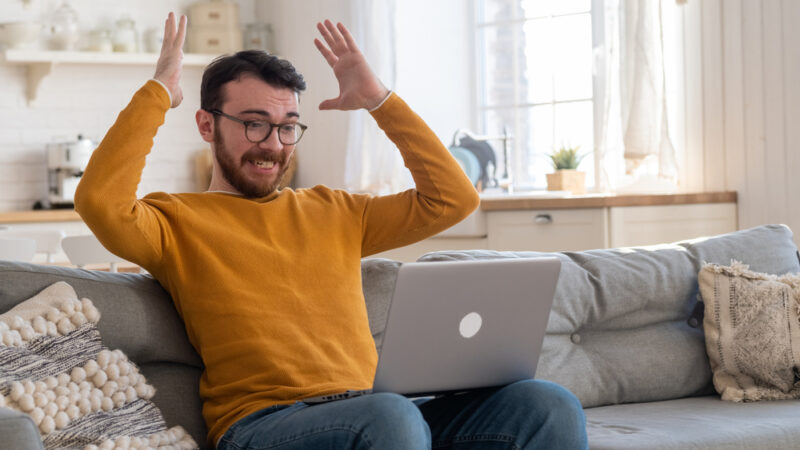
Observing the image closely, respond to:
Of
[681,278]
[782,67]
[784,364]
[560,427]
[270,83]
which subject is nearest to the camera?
[560,427]

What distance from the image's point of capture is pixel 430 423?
70.2 inches

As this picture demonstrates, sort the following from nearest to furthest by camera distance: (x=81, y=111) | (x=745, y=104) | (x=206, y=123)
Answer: (x=206, y=123) → (x=745, y=104) → (x=81, y=111)

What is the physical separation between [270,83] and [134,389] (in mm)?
630

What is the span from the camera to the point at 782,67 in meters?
3.77

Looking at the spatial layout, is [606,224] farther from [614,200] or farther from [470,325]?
[470,325]

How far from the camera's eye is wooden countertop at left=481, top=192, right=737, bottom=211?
12.6 ft

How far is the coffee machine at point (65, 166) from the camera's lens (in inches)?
204

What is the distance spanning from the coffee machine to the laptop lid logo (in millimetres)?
3901

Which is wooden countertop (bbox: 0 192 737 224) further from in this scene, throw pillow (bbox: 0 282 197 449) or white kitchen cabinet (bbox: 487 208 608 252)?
throw pillow (bbox: 0 282 197 449)

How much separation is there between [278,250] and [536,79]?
3.43m

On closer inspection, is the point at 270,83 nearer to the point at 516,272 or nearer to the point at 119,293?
the point at 119,293

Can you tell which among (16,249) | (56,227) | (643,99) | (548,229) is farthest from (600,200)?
(56,227)

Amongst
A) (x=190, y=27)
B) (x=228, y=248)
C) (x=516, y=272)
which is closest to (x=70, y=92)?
(x=190, y=27)

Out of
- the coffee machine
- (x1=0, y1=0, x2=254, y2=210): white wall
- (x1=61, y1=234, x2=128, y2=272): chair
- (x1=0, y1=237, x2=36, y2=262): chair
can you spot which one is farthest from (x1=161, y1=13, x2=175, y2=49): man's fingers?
(x1=0, y1=0, x2=254, y2=210): white wall
